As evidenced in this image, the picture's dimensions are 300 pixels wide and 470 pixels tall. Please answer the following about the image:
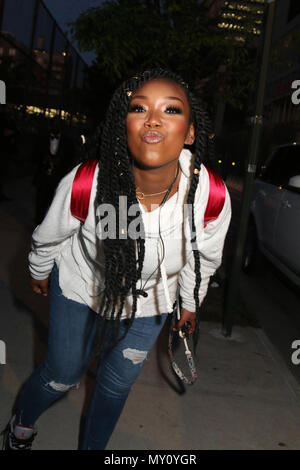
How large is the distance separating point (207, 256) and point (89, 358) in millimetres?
732

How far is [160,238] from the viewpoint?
2.12m

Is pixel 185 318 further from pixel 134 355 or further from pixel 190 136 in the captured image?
pixel 190 136

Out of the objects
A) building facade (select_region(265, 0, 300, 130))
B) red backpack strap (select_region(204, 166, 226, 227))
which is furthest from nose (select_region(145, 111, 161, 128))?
building facade (select_region(265, 0, 300, 130))

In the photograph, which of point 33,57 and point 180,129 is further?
point 33,57

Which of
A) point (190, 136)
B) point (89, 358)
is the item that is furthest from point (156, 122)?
point (89, 358)

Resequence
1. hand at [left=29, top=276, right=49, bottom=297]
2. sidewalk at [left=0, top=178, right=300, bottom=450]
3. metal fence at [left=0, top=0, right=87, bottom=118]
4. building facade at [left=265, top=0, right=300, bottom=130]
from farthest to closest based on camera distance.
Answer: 1. building facade at [left=265, top=0, right=300, bottom=130]
2. metal fence at [left=0, top=0, right=87, bottom=118]
3. sidewalk at [left=0, top=178, right=300, bottom=450]
4. hand at [left=29, top=276, right=49, bottom=297]

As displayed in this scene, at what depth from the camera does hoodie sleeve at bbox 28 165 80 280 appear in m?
2.08

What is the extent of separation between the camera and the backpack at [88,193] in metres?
2.05

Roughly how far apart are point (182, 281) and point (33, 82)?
15.6 metres

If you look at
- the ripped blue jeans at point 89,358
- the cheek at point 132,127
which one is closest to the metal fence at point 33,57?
the cheek at point 132,127

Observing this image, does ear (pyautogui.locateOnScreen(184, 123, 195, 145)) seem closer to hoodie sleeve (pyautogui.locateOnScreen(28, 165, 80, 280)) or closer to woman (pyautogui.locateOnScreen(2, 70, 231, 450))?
woman (pyautogui.locateOnScreen(2, 70, 231, 450))

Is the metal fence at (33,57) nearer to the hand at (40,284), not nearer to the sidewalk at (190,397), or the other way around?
the sidewalk at (190,397)

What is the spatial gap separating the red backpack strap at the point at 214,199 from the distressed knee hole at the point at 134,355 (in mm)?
655

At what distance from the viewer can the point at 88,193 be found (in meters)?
2.05
